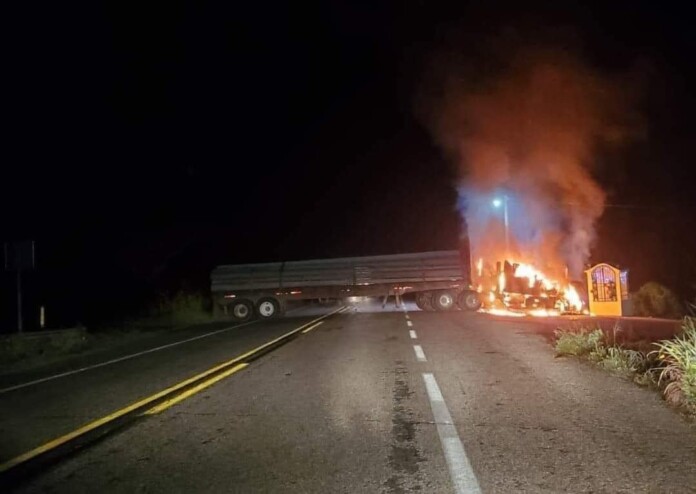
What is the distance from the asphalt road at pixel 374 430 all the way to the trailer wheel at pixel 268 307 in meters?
17.7

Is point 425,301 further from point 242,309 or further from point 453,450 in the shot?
point 453,450

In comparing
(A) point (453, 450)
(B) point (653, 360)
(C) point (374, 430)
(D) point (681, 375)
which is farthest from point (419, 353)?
(A) point (453, 450)

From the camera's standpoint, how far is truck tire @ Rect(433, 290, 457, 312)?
2777 centimetres

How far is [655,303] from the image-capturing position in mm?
24562

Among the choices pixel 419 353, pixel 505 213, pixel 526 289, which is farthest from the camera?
pixel 505 213

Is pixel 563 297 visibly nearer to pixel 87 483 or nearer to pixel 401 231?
pixel 87 483

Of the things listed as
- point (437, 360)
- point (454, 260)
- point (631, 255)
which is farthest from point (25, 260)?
point (631, 255)

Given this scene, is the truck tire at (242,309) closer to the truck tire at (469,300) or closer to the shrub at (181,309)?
the shrub at (181,309)

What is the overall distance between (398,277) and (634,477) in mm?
23659

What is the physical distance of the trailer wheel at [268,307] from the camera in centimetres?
2873

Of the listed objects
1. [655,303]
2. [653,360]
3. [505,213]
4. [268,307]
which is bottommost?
[655,303]

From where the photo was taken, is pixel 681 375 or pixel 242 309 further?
pixel 242 309

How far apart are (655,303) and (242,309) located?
1757 centimetres

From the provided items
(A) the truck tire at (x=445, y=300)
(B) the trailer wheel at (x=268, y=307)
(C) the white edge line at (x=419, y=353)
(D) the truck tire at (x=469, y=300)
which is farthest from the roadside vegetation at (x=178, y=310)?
(C) the white edge line at (x=419, y=353)
